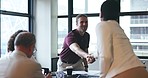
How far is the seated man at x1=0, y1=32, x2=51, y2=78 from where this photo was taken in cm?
184

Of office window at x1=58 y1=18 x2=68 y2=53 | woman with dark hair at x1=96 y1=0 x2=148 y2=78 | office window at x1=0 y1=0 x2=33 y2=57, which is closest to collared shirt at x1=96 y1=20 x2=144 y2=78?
woman with dark hair at x1=96 y1=0 x2=148 y2=78

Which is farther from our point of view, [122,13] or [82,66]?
[122,13]

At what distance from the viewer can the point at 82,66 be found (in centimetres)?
353

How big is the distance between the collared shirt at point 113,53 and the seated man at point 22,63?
490 millimetres

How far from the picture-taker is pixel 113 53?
1.87 metres

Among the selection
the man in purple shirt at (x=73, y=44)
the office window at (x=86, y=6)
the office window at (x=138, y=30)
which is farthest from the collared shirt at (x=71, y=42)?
the office window at (x=86, y=6)

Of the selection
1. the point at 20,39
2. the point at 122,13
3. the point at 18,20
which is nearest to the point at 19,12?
the point at 18,20

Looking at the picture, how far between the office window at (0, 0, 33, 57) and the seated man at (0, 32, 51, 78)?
10.8 ft

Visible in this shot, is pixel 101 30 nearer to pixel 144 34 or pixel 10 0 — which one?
pixel 144 34

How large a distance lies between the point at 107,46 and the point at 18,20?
14.3 feet

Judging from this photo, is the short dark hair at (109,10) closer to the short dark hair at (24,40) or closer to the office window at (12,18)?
the short dark hair at (24,40)

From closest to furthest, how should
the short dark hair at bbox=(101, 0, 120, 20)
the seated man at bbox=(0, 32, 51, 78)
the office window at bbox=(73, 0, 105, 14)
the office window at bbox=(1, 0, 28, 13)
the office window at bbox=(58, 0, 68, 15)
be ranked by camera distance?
the seated man at bbox=(0, 32, 51, 78) → the short dark hair at bbox=(101, 0, 120, 20) → the office window at bbox=(1, 0, 28, 13) → the office window at bbox=(73, 0, 105, 14) → the office window at bbox=(58, 0, 68, 15)

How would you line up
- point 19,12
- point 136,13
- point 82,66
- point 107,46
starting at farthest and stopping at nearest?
point 19,12 → point 136,13 → point 82,66 → point 107,46

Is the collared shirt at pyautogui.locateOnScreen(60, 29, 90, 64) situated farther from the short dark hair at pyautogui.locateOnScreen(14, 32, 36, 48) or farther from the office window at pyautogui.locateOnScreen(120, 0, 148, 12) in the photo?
the office window at pyautogui.locateOnScreen(120, 0, 148, 12)
